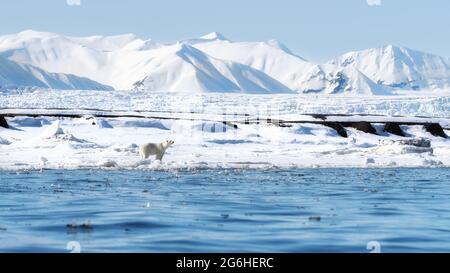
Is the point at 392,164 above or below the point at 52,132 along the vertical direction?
below

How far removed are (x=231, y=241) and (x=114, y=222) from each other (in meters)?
2.46

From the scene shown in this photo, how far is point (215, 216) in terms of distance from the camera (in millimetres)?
14586

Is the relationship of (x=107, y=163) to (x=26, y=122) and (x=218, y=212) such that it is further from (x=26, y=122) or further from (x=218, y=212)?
(x=26, y=122)

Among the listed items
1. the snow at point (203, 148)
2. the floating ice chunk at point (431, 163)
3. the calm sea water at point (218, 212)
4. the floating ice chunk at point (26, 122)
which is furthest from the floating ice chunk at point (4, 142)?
the floating ice chunk at point (431, 163)

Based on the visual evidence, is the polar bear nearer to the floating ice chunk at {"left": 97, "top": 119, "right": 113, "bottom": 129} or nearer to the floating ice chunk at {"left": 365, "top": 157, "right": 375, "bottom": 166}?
Result: the floating ice chunk at {"left": 365, "top": 157, "right": 375, "bottom": 166}

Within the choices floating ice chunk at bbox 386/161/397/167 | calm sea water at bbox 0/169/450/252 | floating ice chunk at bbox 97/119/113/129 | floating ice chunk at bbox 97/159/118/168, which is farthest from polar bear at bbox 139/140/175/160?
floating ice chunk at bbox 97/119/113/129

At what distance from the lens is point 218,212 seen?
15180mm

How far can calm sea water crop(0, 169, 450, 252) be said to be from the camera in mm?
11719

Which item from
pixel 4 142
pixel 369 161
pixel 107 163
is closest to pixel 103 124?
pixel 4 142
